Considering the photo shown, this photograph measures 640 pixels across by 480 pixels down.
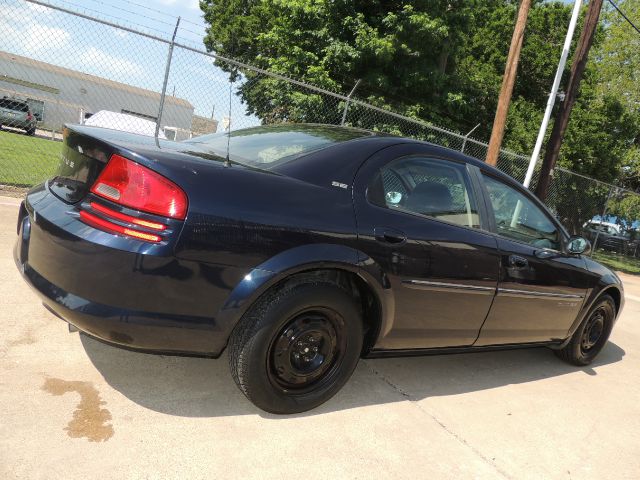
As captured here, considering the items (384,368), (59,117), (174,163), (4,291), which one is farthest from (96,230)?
(59,117)

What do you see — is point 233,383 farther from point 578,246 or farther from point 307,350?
point 578,246

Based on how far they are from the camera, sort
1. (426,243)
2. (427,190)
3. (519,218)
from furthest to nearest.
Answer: (519,218)
(427,190)
(426,243)

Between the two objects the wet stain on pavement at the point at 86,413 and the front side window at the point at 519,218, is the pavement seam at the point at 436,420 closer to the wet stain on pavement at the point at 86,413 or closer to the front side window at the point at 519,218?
the front side window at the point at 519,218

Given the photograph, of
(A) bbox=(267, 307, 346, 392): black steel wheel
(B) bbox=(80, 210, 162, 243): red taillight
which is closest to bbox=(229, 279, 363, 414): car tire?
(A) bbox=(267, 307, 346, 392): black steel wheel

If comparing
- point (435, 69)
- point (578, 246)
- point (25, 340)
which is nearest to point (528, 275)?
point (578, 246)

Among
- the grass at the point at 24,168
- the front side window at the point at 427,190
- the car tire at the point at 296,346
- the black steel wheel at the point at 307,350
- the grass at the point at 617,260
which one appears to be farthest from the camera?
the grass at the point at 617,260

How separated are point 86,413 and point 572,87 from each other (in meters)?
11.2

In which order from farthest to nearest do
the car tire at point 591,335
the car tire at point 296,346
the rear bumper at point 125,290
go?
the car tire at point 591,335
the car tire at point 296,346
the rear bumper at point 125,290

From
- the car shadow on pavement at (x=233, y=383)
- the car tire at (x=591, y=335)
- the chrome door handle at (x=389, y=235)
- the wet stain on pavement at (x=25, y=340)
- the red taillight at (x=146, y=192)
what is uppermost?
the red taillight at (x=146, y=192)

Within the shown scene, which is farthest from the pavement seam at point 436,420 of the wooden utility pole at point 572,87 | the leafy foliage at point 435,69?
the wooden utility pole at point 572,87

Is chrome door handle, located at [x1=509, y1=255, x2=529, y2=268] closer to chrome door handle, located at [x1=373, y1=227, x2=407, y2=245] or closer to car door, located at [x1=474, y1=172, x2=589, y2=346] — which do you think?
car door, located at [x1=474, y1=172, x2=589, y2=346]

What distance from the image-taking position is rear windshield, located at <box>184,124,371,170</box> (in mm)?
2646

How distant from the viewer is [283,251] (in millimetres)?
2277

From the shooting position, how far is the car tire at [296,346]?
2.31 metres
